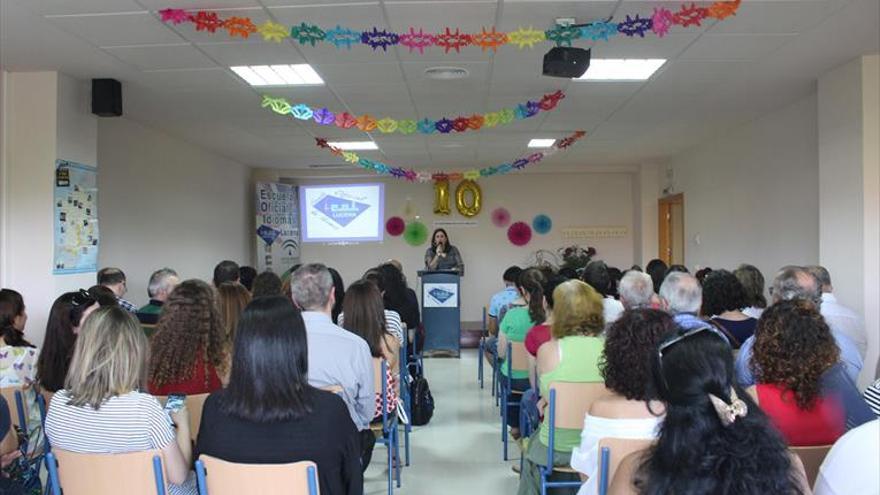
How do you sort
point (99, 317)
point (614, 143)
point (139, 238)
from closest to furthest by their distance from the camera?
point (99, 317), point (139, 238), point (614, 143)

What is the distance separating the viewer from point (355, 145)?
8.69 m

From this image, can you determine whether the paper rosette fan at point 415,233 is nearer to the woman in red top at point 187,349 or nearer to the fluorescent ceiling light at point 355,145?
the fluorescent ceiling light at point 355,145

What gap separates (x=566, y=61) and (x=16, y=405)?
11.5 feet

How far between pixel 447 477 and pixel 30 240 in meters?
3.78

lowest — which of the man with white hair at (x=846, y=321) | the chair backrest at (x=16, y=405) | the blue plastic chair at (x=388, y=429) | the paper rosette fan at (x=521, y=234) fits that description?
the blue plastic chair at (x=388, y=429)

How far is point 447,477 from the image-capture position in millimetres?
4121

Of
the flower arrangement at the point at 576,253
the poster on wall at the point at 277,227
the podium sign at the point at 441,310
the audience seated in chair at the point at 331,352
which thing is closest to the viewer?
the audience seated in chair at the point at 331,352

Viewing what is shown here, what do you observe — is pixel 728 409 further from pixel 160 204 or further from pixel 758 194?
pixel 160 204

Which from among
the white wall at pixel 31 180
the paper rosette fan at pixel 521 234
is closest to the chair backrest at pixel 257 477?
the white wall at pixel 31 180

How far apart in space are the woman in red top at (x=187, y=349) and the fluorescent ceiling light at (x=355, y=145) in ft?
19.3

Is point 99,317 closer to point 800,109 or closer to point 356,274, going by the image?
point 800,109

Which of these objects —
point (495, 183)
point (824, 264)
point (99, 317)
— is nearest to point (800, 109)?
point (824, 264)

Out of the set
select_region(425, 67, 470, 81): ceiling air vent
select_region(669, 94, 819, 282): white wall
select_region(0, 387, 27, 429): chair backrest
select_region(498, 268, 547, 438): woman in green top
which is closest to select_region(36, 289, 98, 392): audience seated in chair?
select_region(0, 387, 27, 429): chair backrest

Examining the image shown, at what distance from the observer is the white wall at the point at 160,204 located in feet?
22.5
